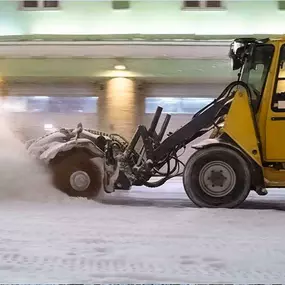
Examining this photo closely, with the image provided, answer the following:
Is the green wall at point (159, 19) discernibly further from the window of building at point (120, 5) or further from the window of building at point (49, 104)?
the window of building at point (49, 104)

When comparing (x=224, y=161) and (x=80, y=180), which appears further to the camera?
(x=80, y=180)

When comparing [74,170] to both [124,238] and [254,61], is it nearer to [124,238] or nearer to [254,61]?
[254,61]

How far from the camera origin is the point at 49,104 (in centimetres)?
1702

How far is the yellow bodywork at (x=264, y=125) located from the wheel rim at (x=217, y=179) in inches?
15.9

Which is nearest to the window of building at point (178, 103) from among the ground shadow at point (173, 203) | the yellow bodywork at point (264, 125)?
the ground shadow at point (173, 203)

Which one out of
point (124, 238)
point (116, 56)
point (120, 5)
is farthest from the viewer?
point (120, 5)

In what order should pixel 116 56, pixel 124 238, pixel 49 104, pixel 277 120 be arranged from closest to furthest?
1. pixel 124 238
2. pixel 277 120
3. pixel 116 56
4. pixel 49 104

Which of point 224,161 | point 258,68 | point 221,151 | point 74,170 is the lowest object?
point 74,170

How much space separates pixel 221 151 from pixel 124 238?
299 centimetres

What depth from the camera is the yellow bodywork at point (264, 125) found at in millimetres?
8758

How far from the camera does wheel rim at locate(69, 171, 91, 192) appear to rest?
9570mm

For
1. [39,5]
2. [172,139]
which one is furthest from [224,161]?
[39,5]

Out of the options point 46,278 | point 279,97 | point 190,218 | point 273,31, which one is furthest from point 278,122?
point 273,31

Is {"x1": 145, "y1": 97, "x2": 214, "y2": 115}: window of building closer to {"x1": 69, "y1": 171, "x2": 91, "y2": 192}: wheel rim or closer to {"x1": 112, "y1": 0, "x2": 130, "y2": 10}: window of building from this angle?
{"x1": 112, "y1": 0, "x2": 130, "y2": 10}: window of building
